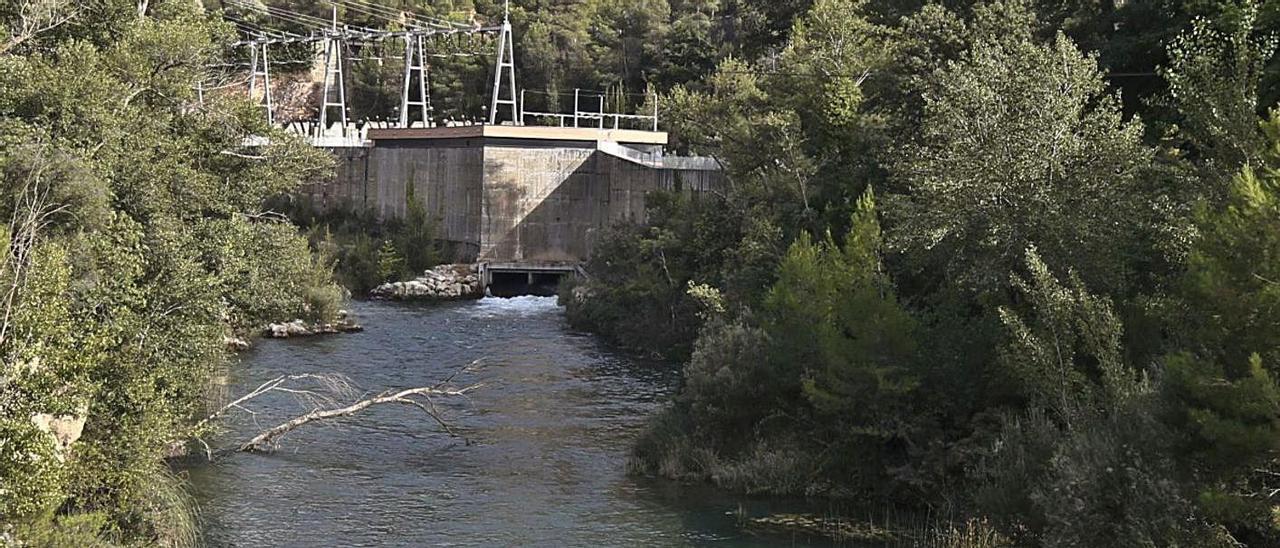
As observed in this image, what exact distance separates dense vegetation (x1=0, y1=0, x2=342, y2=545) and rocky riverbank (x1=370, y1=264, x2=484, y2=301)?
25.9m

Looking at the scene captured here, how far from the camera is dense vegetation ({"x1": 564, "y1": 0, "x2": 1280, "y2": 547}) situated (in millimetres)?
16219

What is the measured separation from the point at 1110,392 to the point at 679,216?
986 inches

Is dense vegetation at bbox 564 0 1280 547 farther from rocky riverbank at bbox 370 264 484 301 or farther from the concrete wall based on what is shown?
the concrete wall

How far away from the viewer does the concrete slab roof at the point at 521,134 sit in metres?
60.0

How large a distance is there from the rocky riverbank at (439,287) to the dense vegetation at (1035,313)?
82.6 feet

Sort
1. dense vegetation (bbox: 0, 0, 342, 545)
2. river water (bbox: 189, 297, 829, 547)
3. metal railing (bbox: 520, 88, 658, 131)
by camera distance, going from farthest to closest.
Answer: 1. metal railing (bbox: 520, 88, 658, 131)
2. river water (bbox: 189, 297, 829, 547)
3. dense vegetation (bbox: 0, 0, 342, 545)

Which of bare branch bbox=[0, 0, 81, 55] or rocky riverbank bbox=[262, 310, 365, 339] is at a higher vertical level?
bare branch bbox=[0, 0, 81, 55]

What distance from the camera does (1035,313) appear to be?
71.0 feet

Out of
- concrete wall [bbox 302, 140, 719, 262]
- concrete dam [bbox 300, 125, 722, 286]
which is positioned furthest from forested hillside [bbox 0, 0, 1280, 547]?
concrete wall [bbox 302, 140, 719, 262]

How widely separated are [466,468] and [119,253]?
7752 millimetres

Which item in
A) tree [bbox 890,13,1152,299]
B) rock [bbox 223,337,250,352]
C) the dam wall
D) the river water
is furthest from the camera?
the dam wall

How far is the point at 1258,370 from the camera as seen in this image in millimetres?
15102

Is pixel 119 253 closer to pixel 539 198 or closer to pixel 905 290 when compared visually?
pixel 905 290

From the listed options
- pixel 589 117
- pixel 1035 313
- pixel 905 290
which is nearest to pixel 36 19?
pixel 905 290
